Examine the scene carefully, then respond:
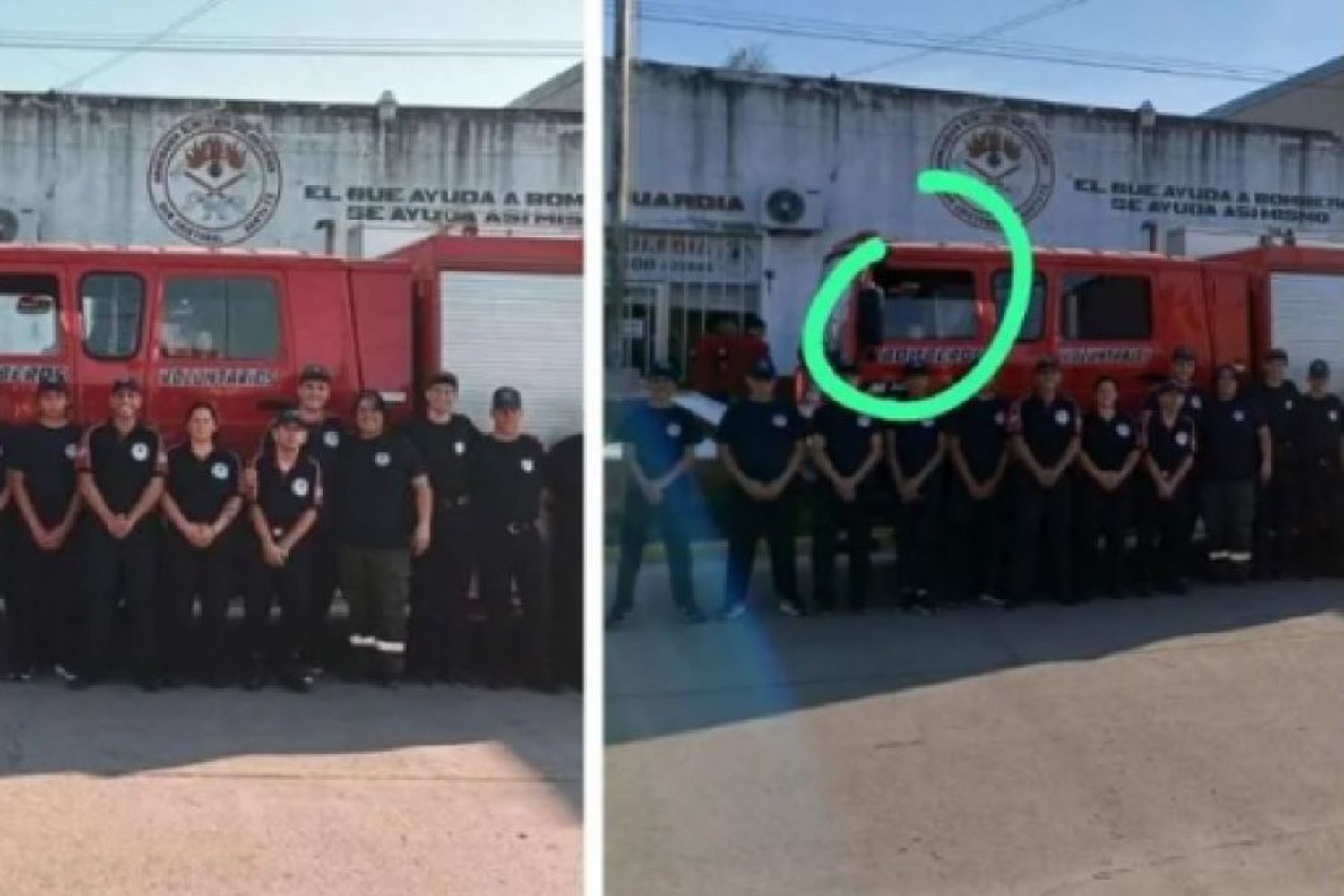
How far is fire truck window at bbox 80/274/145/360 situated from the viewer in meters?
1.63

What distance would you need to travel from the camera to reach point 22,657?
1568mm

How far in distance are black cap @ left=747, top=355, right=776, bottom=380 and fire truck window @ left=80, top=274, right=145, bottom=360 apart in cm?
84

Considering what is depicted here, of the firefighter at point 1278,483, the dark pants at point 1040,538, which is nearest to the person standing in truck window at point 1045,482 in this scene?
the dark pants at point 1040,538

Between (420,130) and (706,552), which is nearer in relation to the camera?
(706,552)

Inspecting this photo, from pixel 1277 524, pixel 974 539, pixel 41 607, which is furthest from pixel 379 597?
pixel 1277 524

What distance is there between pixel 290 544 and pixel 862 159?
883 millimetres

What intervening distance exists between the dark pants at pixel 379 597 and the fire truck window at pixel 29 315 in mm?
473

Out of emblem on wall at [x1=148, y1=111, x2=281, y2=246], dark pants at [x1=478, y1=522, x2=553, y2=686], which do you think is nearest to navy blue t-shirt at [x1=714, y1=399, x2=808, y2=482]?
dark pants at [x1=478, y1=522, x2=553, y2=686]

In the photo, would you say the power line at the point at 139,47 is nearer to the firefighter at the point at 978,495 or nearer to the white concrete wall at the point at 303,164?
the white concrete wall at the point at 303,164

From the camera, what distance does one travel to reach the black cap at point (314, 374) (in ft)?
5.54

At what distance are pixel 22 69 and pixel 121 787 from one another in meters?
0.88

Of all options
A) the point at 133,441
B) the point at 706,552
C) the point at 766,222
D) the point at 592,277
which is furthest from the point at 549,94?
the point at 133,441

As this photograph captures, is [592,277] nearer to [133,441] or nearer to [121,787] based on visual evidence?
[133,441]

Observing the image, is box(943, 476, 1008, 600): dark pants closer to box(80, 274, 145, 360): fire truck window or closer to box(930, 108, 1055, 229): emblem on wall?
box(930, 108, 1055, 229): emblem on wall
